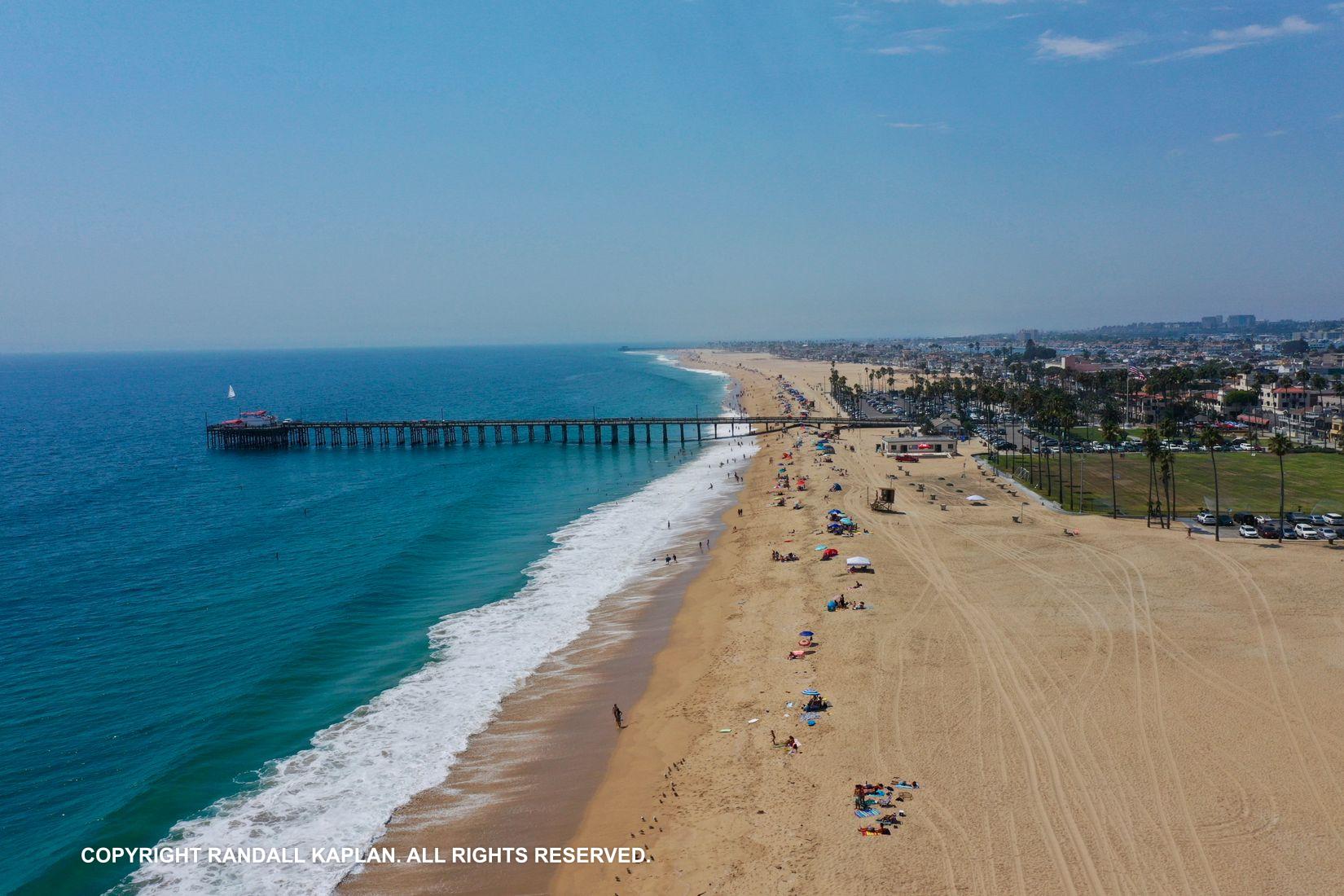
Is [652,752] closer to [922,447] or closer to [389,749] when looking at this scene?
[389,749]

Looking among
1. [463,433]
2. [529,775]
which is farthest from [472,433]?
[529,775]

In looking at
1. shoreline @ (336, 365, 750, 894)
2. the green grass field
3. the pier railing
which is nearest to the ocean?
shoreline @ (336, 365, 750, 894)

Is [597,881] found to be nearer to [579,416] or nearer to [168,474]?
[168,474]

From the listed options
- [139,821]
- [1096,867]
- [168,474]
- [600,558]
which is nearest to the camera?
[1096,867]

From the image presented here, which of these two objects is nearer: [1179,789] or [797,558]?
[1179,789]

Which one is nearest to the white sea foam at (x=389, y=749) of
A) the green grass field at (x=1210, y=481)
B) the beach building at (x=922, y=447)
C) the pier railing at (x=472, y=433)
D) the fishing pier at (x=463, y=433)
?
the green grass field at (x=1210, y=481)

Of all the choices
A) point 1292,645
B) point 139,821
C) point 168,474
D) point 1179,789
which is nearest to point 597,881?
point 139,821
